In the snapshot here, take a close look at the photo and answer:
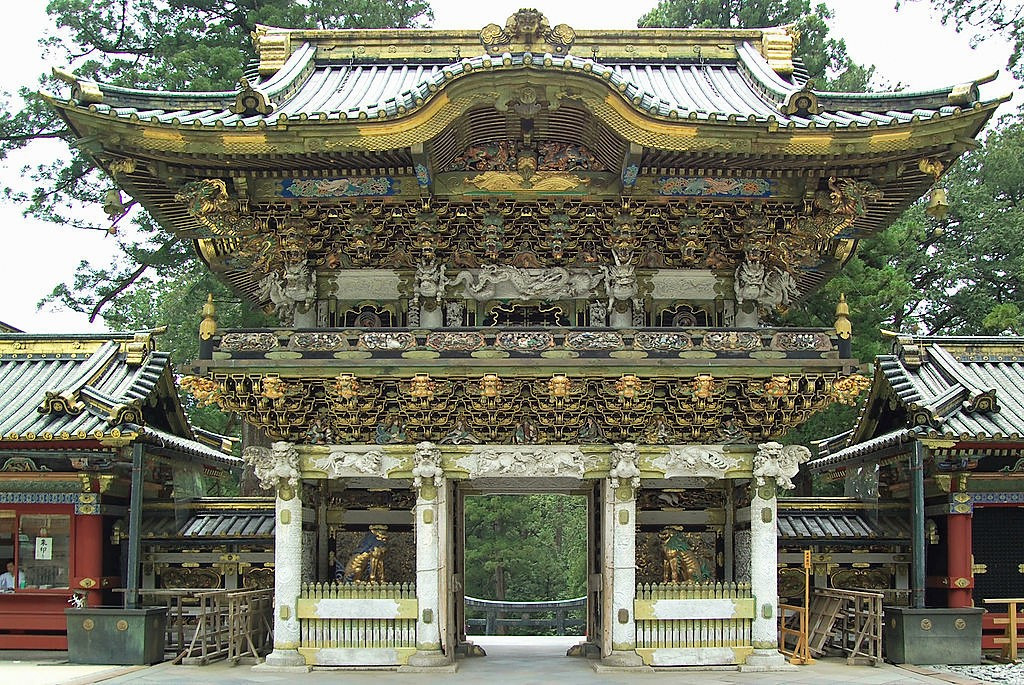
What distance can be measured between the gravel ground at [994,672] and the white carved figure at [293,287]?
969 centimetres

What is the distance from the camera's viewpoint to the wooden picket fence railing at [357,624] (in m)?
13.4

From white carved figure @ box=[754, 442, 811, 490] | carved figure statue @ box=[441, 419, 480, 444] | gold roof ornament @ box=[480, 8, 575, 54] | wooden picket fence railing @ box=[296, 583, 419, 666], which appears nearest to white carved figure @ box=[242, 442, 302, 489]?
wooden picket fence railing @ box=[296, 583, 419, 666]

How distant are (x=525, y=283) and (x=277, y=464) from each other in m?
4.10

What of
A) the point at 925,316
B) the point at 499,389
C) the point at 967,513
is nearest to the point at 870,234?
the point at 967,513

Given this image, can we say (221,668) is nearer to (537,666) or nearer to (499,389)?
(537,666)

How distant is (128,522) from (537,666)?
7247 mm

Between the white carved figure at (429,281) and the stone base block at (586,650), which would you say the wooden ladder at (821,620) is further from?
the white carved figure at (429,281)

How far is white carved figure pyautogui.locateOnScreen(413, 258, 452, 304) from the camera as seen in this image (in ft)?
46.2

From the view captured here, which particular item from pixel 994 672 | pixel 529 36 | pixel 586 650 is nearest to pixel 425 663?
pixel 586 650

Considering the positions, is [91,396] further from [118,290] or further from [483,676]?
[118,290]

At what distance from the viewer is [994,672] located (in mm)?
13414

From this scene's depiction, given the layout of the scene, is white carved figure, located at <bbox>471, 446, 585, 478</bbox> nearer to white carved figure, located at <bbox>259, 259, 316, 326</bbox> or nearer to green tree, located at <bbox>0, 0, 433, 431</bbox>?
white carved figure, located at <bbox>259, 259, 316, 326</bbox>

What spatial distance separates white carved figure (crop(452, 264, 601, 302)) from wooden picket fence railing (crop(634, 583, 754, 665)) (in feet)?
13.4

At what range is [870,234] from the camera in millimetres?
14727
